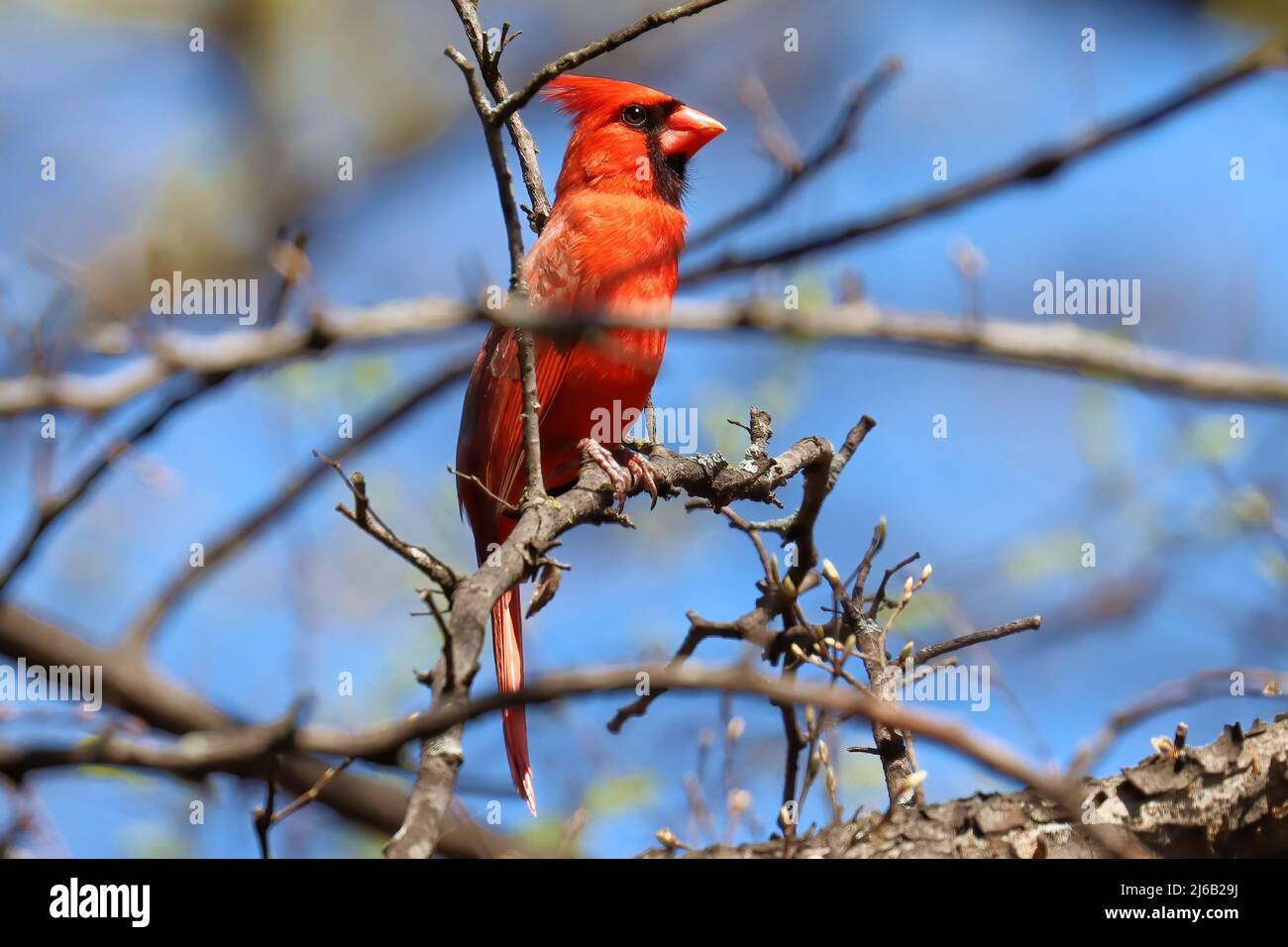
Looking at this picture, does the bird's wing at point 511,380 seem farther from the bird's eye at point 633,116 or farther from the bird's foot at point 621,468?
the bird's eye at point 633,116

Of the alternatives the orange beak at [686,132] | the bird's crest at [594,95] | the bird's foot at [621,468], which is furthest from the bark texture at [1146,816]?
the bird's crest at [594,95]

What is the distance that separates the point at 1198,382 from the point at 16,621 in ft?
7.85

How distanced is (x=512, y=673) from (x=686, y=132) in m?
2.12

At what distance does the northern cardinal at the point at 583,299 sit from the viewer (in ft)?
11.8

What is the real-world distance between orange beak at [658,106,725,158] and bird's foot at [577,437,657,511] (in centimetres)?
159

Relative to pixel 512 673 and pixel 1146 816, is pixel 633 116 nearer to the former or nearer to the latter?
pixel 512 673

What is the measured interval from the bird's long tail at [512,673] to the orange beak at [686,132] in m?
1.80

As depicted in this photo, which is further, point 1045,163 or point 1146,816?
point 1146,816

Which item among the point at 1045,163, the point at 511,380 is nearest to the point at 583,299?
the point at 511,380

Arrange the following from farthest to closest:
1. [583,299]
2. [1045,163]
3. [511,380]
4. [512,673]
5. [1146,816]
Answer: [583,299], [511,380], [512,673], [1146,816], [1045,163]

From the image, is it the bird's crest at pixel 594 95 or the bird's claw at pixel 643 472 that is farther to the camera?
the bird's crest at pixel 594 95

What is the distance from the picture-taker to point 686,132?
453 cm

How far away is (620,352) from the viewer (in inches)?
54.6
